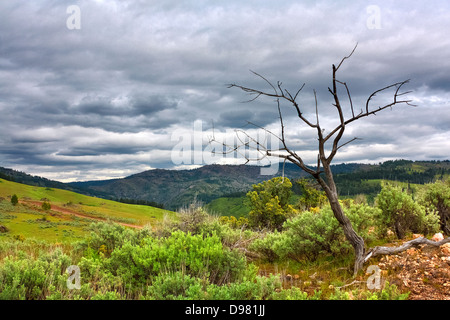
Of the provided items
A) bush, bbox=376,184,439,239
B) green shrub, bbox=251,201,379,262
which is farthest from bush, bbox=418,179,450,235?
green shrub, bbox=251,201,379,262

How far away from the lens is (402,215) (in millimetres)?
10594

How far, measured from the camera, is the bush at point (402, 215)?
410 inches

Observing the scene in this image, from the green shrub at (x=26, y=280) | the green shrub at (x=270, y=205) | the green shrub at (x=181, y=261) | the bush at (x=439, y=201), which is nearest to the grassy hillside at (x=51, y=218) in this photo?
the green shrub at (x=181, y=261)

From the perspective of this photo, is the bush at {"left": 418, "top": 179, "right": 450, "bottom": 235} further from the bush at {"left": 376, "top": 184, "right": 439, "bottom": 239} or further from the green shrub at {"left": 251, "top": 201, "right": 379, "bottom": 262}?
the green shrub at {"left": 251, "top": 201, "right": 379, "bottom": 262}

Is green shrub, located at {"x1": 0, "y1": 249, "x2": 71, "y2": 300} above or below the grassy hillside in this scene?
above

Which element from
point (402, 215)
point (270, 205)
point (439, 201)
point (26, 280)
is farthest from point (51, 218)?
point (439, 201)

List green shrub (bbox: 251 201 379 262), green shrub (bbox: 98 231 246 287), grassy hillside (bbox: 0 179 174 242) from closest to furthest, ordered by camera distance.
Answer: green shrub (bbox: 98 231 246 287) < green shrub (bbox: 251 201 379 262) < grassy hillside (bbox: 0 179 174 242)

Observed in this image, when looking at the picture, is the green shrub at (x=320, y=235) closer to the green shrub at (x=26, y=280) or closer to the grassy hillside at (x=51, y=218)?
the grassy hillside at (x=51, y=218)

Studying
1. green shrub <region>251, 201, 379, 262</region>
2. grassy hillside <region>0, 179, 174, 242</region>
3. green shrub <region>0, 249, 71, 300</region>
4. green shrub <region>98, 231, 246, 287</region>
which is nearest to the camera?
green shrub <region>0, 249, 71, 300</region>

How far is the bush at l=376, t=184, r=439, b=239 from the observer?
34.1ft

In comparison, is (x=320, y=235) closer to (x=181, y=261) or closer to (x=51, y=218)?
(x=181, y=261)
